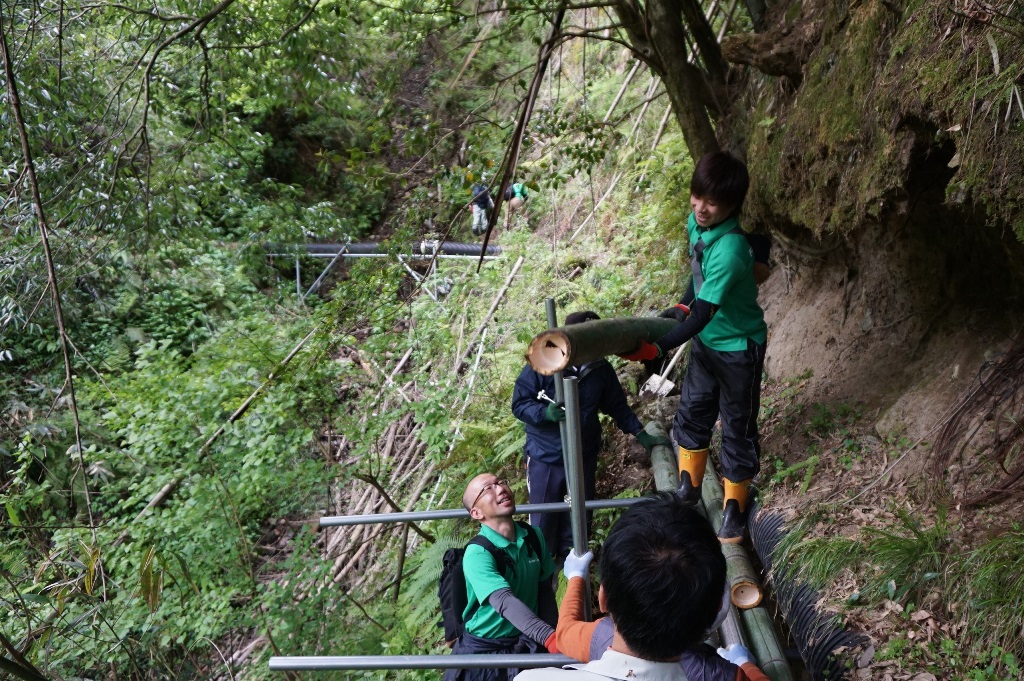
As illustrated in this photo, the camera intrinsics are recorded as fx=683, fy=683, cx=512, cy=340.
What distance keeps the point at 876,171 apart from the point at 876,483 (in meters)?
1.53

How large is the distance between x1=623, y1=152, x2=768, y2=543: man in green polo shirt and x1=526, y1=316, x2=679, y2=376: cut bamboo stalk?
57cm

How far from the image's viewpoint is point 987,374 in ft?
10.9

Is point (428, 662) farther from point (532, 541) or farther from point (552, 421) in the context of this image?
point (552, 421)

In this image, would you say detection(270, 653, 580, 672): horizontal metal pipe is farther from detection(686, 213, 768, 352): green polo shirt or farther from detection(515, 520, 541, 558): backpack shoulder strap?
detection(686, 213, 768, 352): green polo shirt

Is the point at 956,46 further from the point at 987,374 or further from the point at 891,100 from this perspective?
the point at 987,374

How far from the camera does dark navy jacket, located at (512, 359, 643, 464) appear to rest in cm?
402

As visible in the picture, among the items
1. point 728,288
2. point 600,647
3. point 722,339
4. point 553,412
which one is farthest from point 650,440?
→ point 600,647

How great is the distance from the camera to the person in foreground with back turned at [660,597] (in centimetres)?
160

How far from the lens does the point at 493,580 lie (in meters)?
2.62

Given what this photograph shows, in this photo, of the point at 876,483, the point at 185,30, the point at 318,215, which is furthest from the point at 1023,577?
the point at 318,215

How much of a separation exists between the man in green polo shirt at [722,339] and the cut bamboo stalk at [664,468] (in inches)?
13.2

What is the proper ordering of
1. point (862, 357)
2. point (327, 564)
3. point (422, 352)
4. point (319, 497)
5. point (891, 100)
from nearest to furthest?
point (891, 100), point (862, 357), point (327, 564), point (319, 497), point (422, 352)

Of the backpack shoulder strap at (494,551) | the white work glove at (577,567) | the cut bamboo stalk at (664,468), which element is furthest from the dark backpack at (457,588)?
the cut bamboo stalk at (664,468)

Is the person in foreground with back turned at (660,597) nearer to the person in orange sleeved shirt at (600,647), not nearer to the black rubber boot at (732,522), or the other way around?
the person in orange sleeved shirt at (600,647)
